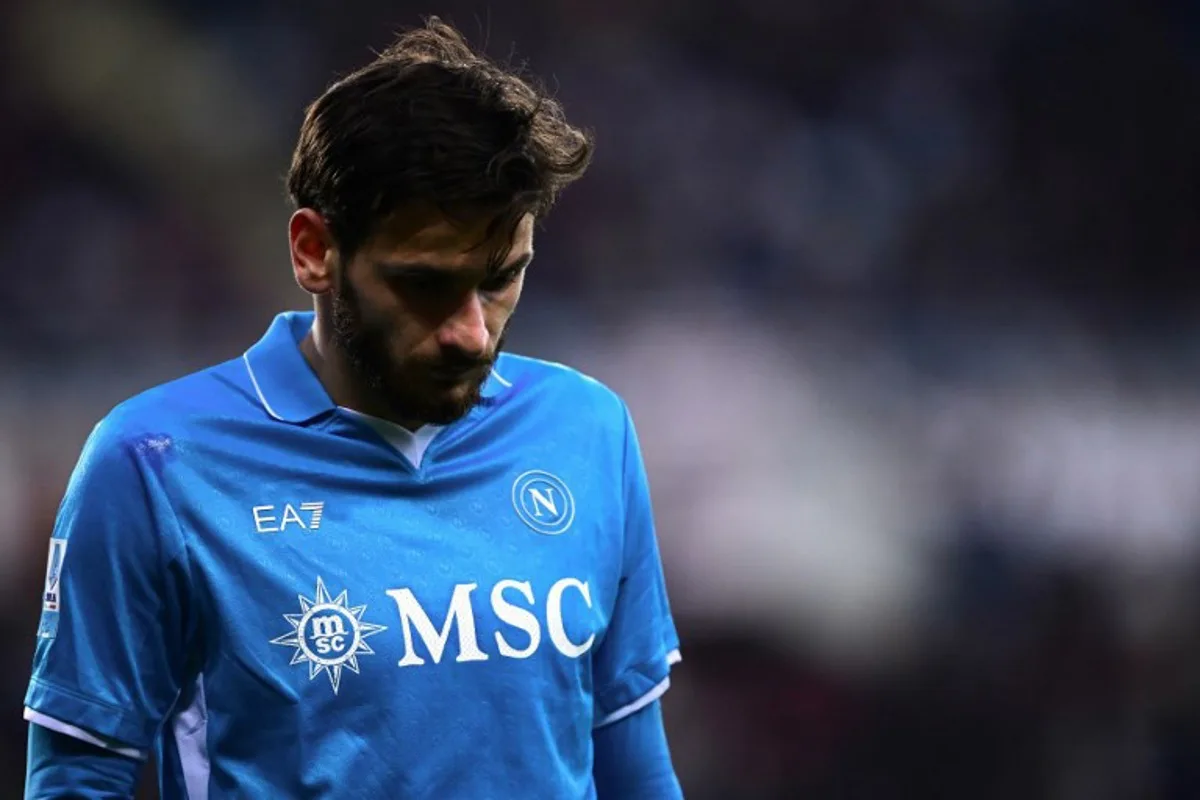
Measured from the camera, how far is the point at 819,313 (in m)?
5.65

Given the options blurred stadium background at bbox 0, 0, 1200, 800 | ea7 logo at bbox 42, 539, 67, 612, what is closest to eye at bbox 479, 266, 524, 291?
ea7 logo at bbox 42, 539, 67, 612

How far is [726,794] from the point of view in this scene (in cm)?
514

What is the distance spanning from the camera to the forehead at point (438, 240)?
6.21 feet

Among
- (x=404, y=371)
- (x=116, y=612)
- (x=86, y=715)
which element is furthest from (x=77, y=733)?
(x=404, y=371)

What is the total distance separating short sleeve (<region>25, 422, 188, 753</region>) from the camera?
1823mm

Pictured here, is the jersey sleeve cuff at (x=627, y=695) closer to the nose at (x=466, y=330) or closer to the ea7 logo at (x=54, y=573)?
the nose at (x=466, y=330)

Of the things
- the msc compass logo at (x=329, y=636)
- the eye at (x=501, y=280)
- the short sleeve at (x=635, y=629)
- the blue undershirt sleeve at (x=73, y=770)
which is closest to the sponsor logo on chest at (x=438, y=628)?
the msc compass logo at (x=329, y=636)

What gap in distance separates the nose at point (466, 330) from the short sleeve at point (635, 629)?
1.19 ft

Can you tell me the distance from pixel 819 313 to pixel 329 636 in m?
3.98

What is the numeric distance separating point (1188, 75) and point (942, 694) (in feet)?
8.08

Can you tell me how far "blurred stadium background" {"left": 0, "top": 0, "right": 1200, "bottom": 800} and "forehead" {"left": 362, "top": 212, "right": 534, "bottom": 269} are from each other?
11.3ft

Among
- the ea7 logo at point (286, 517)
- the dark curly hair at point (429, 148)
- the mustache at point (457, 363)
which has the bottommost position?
the ea7 logo at point (286, 517)

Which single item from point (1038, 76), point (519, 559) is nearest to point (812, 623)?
point (1038, 76)

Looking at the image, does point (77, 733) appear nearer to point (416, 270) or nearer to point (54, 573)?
point (54, 573)
